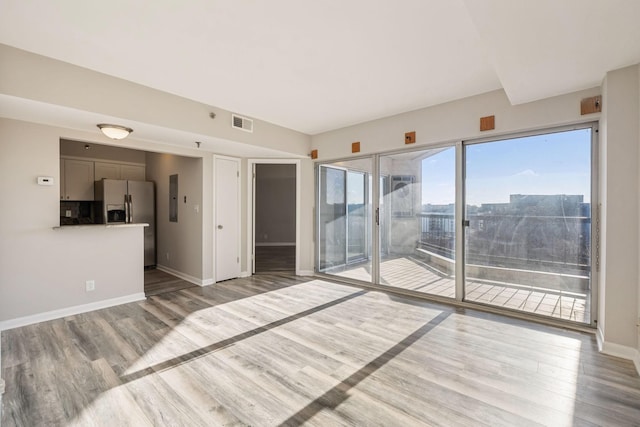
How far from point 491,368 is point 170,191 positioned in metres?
5.65

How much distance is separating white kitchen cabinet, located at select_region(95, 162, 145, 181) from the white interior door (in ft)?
7.63

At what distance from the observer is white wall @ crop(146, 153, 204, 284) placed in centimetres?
496

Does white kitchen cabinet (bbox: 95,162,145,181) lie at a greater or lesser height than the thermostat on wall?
greater

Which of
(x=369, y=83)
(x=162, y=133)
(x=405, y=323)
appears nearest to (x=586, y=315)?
(x=405, y=323)

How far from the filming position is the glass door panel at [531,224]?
3107mm

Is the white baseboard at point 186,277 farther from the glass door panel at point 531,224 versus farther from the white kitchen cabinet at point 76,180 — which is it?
the glass door panel at point 531,224

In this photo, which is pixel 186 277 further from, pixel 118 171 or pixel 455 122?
pixel 455 122

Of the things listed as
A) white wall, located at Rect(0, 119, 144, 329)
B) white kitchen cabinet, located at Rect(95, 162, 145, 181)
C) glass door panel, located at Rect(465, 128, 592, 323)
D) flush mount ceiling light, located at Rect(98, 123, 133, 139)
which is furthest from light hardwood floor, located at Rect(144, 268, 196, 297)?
glass door panel, located at Rect(465, 128, 592, 323)

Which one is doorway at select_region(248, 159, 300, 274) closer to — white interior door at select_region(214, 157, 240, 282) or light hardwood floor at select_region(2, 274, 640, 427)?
white interior door at select_region(214, 157, 240, 282)

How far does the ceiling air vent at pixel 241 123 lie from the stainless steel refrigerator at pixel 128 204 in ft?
9.22

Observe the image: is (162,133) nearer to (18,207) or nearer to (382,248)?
(18,207)

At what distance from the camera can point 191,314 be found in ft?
11.5

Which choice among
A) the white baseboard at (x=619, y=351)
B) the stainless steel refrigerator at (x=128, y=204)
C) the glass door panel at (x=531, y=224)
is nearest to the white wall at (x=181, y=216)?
the stainless steel refrigerator at (x=128, y=204)

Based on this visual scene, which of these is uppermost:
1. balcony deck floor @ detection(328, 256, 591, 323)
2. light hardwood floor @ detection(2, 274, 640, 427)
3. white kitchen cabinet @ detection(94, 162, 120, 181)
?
white kitchen cabinet @ detection(94, 162, 120, 181)
